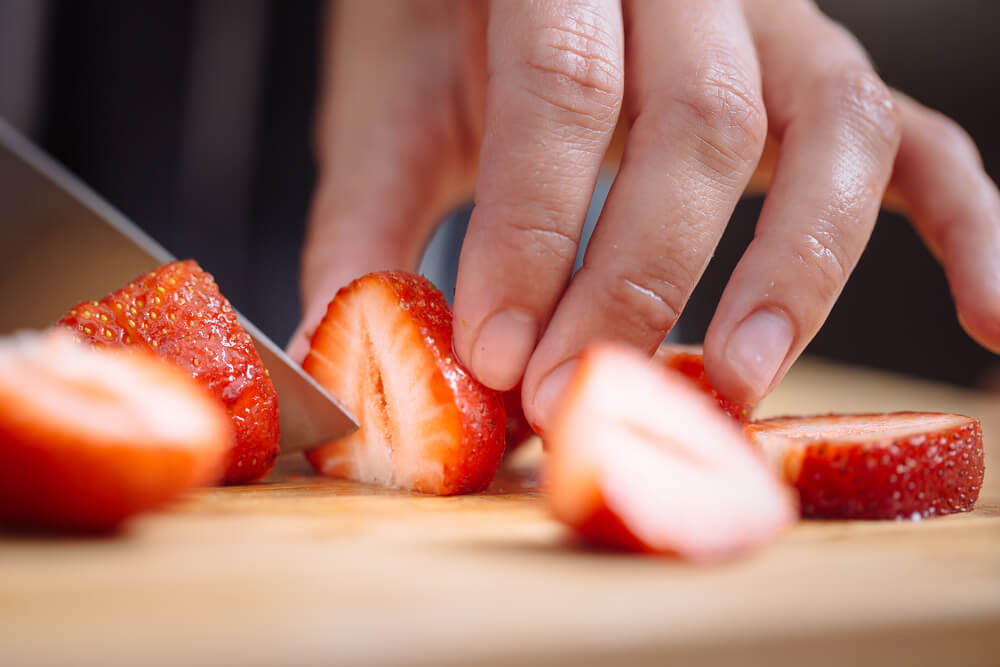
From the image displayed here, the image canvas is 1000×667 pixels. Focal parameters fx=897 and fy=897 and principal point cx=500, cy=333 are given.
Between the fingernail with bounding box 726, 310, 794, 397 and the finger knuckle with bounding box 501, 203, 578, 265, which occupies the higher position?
the finger knuckle with bounding box 501, 203, 578, 265

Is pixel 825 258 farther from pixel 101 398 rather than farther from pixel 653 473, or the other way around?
pixel 101 398

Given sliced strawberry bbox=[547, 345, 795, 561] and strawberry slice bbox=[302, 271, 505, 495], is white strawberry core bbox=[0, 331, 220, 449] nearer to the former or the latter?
sliced strawberry bbox=[547, 345, 795, 561]

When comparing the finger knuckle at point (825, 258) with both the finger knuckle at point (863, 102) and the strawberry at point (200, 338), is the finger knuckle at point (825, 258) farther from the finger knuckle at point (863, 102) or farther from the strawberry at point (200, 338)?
the strawberry at point (200, 338)

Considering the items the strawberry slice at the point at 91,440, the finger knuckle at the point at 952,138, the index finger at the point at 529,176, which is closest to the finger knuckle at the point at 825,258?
the index finger at the point at 529,176

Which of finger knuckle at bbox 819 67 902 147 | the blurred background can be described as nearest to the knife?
finger knuckle at bbox 819 67 902 147

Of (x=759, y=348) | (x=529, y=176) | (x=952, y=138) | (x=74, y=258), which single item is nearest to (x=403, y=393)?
(x=529, y=176)

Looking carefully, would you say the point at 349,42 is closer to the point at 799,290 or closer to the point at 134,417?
the point at 799,290

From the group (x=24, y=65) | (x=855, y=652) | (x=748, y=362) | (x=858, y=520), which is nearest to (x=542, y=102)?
(x=748, y=362)
